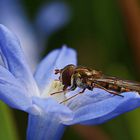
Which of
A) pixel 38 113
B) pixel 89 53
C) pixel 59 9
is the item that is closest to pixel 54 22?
pixel 59 9

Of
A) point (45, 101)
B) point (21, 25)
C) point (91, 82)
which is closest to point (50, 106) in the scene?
point (45, 101)

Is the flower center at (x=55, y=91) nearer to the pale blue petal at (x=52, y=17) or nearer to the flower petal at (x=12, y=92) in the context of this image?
the flower petal at (x=12, y=92)

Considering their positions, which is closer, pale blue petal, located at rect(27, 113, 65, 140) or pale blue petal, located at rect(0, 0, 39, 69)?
pale blue petal, located at rect(27, 113, 65, 140)

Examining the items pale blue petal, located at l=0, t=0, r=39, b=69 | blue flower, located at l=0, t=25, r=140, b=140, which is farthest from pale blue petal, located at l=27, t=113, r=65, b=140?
pale blue petal, located at l=0, t=0, r=39, b=69

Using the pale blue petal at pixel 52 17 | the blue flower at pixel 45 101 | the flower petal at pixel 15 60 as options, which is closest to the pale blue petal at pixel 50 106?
the blue flower at pixel 45 101

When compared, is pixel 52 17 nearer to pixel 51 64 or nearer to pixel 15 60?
pixel 51 64

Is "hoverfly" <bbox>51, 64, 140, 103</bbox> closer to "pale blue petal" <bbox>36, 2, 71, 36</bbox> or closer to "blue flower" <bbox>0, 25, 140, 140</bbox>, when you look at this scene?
"blue flower" <bbox>0, 25, 140, 140</bbox>

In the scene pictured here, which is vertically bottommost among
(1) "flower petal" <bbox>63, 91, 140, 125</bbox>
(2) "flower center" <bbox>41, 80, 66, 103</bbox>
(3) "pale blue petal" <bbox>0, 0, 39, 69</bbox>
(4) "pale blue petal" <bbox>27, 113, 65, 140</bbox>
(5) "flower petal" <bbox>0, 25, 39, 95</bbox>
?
(3) "pale blue petal" <bbox>0, 0, 39, 69</bbox>
